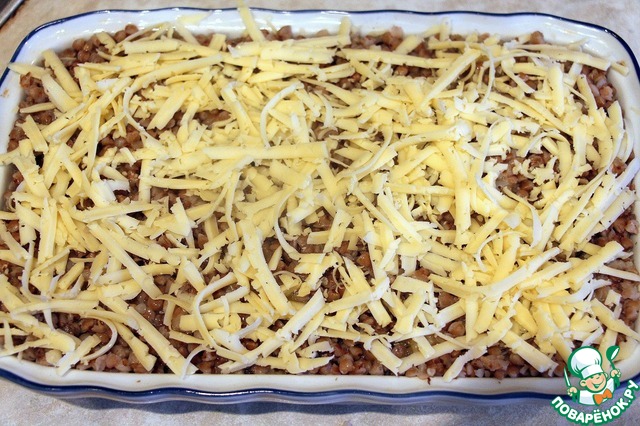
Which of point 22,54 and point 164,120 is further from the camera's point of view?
point 22,54

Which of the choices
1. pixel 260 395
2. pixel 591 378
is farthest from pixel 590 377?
pixel 260 395

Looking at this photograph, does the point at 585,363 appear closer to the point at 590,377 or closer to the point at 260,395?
the point at 590,377

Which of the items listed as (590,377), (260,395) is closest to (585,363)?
(590,377)

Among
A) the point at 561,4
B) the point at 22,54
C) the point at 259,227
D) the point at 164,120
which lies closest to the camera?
the point at 259,227

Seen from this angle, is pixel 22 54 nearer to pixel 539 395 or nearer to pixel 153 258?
pixel 153 258

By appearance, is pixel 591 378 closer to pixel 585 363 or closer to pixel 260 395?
pixel 585 363

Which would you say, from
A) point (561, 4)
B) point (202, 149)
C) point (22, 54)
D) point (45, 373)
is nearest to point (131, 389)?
point (45, 373)
